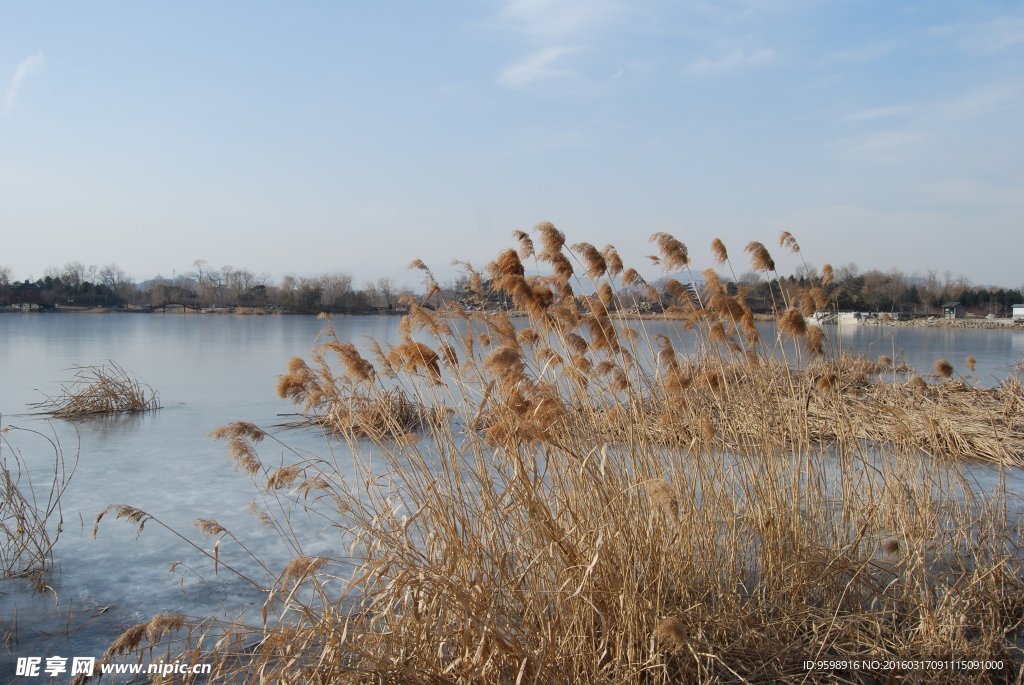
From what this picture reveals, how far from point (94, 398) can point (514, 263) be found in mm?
7901

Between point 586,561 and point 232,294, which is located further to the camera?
point 232,294

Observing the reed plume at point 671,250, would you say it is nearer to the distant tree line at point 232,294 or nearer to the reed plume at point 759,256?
the reed plume at point 759,256

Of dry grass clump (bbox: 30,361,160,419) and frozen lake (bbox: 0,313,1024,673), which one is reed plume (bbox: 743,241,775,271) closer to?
frozen lake (bbox: 0,313,1024,673)

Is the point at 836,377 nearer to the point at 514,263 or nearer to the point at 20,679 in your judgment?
the point at 514,263

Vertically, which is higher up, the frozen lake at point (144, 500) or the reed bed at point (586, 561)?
the reed bed at point (586, 561)

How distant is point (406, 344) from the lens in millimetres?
2820

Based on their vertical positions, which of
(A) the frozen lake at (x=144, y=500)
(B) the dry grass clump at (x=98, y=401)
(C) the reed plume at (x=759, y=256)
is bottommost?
(A) the frozen lake at (x=144, y=500)

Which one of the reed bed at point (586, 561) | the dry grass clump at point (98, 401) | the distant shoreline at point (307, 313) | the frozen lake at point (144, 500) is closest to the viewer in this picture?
the reed bed at point (586, 561)

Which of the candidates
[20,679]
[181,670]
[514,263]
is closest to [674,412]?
[514,263]

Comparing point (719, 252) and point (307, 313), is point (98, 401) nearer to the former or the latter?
point (719, 252)

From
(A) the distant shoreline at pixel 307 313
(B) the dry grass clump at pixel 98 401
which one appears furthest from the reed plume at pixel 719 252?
(A) the distant shoreline at pixel 307 313

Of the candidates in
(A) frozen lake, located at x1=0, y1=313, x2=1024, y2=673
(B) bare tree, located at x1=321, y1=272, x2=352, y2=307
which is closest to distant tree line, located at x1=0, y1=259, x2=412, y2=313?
(B) bare tree, located at x1=321, y1=272, x2=352, y2=307

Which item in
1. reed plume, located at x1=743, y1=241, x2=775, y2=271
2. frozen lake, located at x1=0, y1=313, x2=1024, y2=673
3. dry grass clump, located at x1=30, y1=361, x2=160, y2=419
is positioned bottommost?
frozen lake, located at x1=0, y1=313, x2=1024, y2=673

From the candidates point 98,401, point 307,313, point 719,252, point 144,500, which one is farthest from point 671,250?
point 307,313
